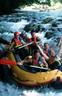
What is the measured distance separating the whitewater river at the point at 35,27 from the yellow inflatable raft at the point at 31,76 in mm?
38

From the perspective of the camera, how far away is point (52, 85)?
5.04 feet

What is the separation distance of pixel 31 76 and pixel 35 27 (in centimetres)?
31

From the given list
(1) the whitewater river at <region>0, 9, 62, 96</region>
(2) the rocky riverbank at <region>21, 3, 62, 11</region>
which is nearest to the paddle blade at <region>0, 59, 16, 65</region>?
(1) the whitewater river at <region>0, 9, 62, 96</region>

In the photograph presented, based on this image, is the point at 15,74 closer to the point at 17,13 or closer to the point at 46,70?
the point at 46,70

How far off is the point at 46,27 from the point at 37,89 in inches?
15.6

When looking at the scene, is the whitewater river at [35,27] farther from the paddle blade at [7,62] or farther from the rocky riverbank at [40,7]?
the paddle blade at [7,62]

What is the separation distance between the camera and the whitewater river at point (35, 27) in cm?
155

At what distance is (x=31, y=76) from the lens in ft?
5.12

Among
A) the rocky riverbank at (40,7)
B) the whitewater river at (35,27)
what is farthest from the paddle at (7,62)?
the rocky riverbank at (40,7)

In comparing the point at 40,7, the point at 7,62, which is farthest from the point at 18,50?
the point at 40,7

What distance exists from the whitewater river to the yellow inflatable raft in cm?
4

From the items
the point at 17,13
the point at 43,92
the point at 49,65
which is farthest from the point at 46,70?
the point at 17,13

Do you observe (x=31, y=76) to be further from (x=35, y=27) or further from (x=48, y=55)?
(x=35, y=27)

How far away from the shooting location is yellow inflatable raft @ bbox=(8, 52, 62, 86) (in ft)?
5.04
